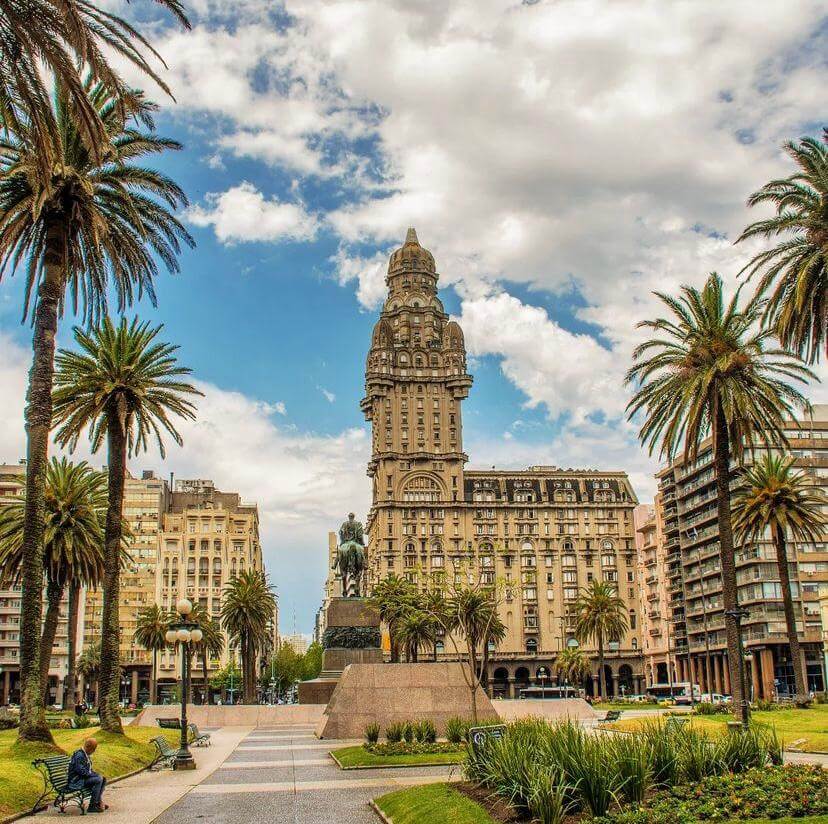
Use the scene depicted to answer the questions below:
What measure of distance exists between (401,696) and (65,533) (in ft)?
82.0

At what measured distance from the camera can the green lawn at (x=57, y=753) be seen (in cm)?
1813

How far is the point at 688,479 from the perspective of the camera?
119562 millimetres

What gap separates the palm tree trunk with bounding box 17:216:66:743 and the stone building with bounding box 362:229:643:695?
107395mm

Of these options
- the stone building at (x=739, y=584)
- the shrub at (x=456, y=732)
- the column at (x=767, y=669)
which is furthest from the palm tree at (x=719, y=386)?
the column at (x=767, y=669)

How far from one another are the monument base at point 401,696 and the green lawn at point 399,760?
7.41m

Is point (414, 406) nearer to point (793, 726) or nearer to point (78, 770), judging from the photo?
point (793, 726)

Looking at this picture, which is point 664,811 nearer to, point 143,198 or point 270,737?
point 143,198

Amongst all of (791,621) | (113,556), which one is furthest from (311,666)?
(113,556)

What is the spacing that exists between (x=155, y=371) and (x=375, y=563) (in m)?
106

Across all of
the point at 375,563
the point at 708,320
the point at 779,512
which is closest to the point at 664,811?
the point at 708,320

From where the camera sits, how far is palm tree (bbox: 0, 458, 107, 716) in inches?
1971

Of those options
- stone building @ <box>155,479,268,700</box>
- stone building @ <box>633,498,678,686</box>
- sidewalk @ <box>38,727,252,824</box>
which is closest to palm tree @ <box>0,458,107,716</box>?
sidewalk @ <box>38,727,252,824</box>

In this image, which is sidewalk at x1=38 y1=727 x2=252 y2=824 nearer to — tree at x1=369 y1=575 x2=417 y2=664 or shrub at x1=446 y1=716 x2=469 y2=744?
shrub at x1=446 y1=716 x2=469 y2=744

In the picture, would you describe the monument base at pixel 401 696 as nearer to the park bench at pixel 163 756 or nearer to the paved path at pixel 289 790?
the paved path at pixel 289 790
